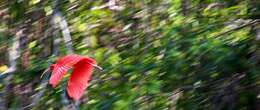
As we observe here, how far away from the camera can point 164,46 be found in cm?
242

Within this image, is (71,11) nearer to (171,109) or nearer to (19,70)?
(19,70)

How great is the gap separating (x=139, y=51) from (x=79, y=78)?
2.13ft

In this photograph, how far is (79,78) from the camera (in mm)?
1816

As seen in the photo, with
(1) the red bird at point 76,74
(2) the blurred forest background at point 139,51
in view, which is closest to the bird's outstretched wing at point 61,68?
(1) the red bird at point 76,74

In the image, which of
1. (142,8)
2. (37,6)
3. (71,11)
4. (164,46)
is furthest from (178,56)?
(37,6)

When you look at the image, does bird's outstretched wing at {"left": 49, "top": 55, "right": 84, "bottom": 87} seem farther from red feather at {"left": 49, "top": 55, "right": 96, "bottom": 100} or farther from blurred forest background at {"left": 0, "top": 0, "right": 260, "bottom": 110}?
blurred forest background at {"left": 0, "top": 0, "right": 260, "bottom": 110}

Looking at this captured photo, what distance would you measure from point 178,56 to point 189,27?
5.4 inches

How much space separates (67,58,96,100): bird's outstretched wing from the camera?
5.91 ft

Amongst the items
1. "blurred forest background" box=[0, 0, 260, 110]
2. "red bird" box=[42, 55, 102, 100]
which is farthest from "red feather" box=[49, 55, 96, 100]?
"blurred forest background" box=[0, 0, 260, 110]

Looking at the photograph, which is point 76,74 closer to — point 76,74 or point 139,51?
point 76,74

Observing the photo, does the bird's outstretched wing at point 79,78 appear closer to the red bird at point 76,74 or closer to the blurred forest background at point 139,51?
the red bird at point 76,74

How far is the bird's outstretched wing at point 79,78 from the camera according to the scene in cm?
180

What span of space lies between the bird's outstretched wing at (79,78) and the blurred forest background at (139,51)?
0.50 meters

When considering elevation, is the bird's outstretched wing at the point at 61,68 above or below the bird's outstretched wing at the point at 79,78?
above
